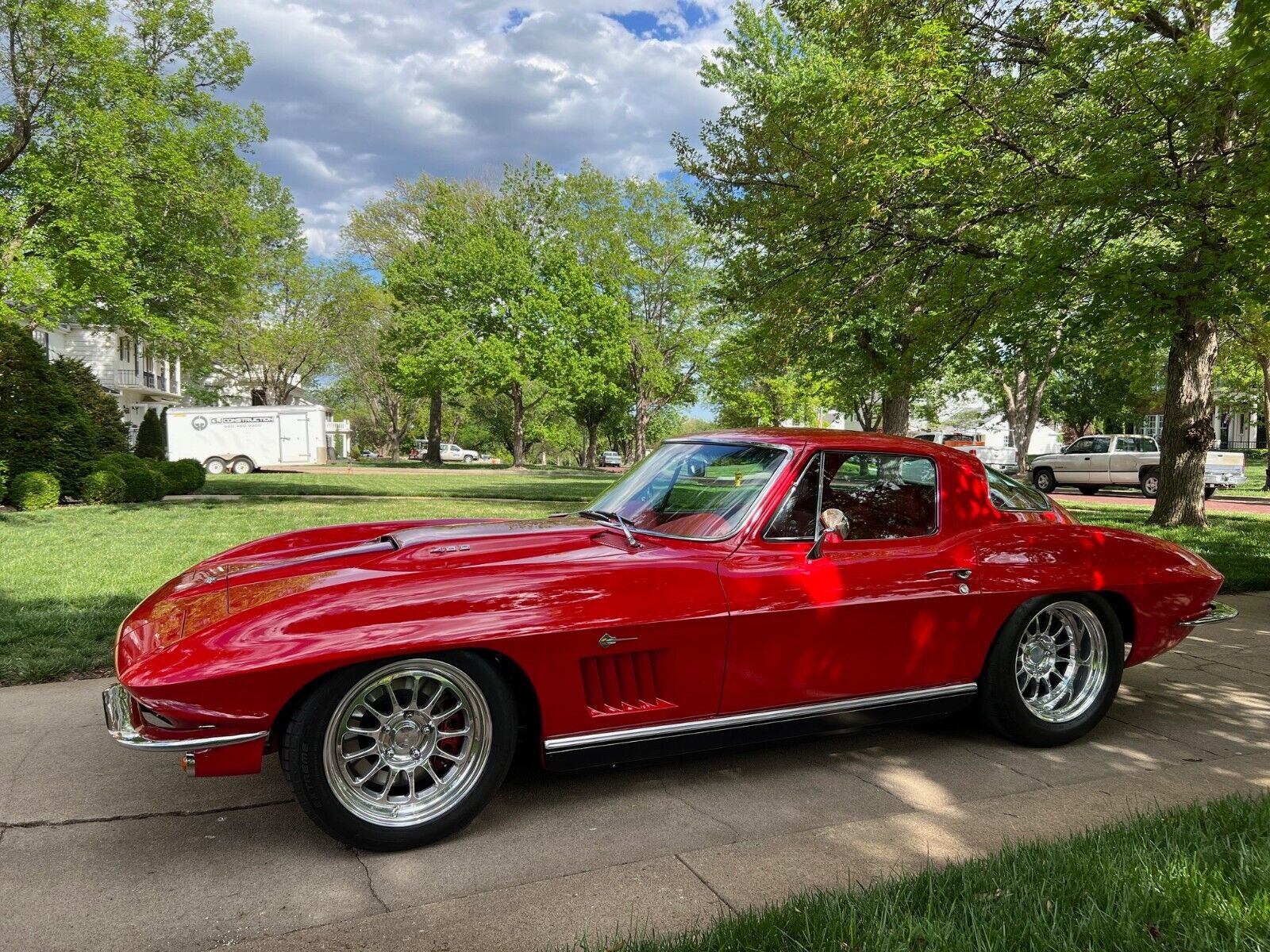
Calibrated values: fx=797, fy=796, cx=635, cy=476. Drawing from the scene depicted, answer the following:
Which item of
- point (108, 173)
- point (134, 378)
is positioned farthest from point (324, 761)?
point (134, 378)

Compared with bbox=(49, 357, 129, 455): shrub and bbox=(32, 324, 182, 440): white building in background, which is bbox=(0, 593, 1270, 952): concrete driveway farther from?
bbox=(32, 324, 182, 440): white building in background

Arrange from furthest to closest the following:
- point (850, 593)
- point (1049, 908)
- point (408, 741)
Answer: point (850, 593) → point (408, 741) → point (1049, 908)

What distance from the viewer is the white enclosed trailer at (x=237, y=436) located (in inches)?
1298

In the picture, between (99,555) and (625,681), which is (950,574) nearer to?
(625,681)

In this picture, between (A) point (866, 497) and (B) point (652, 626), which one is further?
(A) point (866, 497)

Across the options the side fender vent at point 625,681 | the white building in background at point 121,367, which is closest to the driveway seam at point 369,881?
the side fender vent at point 625,681

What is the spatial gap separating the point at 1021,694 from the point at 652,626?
6.55 feet

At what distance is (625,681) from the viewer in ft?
9.64

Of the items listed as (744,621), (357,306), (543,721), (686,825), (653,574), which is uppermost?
(357,306)

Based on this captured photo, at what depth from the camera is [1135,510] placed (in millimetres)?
16141

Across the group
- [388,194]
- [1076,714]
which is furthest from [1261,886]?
[388,194]

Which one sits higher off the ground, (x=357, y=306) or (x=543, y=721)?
(x=357, y=306)

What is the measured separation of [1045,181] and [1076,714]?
7331 mm

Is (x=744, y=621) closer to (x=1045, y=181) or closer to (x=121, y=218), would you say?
(x=1045, y=181)
